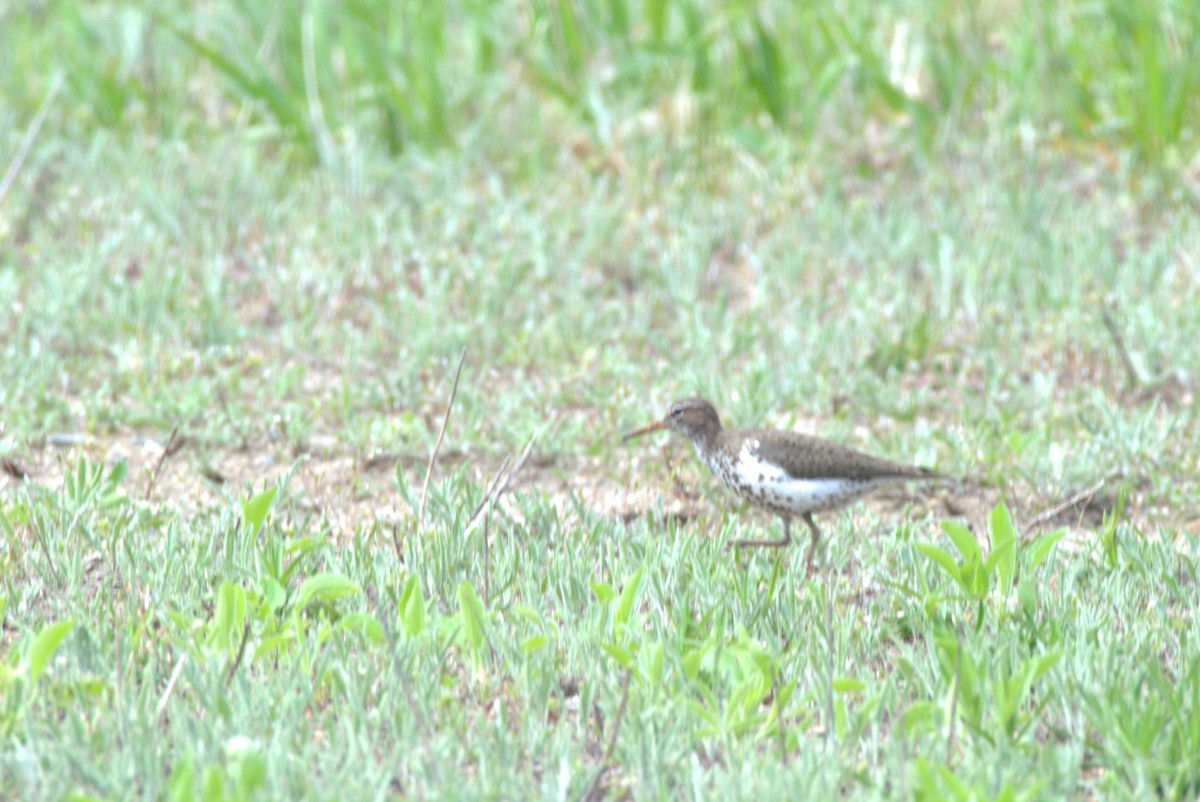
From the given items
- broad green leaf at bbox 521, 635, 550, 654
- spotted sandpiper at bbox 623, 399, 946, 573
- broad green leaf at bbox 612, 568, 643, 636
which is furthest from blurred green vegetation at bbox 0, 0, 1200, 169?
broad green leaf at bbox 521, 635, 550, 654

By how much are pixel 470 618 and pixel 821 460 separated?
1595 millimetres

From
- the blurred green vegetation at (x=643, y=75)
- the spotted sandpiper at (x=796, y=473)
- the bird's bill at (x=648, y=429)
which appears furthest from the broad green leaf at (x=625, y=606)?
the blurred green vegetation at (x=643, y=75)

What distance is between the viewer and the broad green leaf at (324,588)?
14.3 ft

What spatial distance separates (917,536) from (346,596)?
1966mm

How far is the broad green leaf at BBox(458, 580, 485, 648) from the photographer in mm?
4285

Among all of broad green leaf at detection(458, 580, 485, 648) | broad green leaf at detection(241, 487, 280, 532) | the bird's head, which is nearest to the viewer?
broad green leaf at detection(458, 580, 485, 648)

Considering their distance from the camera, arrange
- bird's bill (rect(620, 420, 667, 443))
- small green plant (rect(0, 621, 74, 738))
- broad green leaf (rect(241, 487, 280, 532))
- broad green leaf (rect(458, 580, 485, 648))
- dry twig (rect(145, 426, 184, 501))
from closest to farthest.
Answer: small green plant (rect(0, 621, 74, 738)) → broad green leaf (rect(458, 580, 485, 648)) → broad green leaf (rect(241, 487, 280, 532)) → dry twig (rect(145, 426, 184, 501)) → bird's bill (rect(620, 420, 667, 443))

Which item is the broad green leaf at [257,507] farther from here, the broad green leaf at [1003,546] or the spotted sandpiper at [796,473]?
the broad green leaf at [1003,546]

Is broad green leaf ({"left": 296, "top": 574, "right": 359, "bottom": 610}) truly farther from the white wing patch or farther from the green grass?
the white wing patch

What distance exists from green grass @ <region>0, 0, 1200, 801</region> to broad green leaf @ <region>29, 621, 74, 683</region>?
0.01 m

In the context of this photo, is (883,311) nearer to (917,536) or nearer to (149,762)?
→ (917,536)

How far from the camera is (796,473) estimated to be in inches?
211

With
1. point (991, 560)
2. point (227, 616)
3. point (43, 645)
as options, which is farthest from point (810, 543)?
point (43, 645)

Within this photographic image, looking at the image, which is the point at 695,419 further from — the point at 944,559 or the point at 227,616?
the point at 227,616
